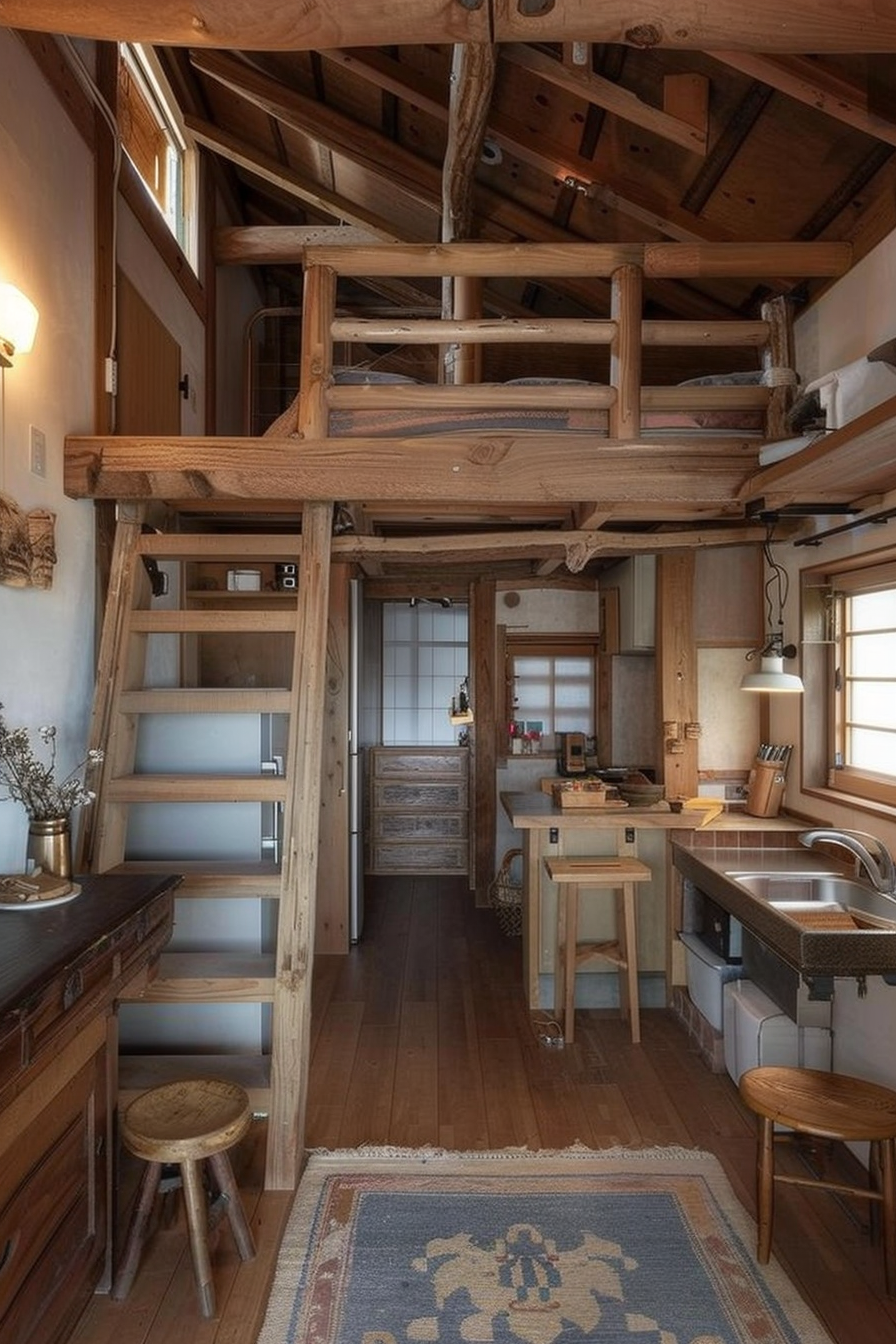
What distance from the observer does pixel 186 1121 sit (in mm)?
2025

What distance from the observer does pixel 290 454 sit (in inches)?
105

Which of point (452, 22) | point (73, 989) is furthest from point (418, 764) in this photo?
point (452, 22)

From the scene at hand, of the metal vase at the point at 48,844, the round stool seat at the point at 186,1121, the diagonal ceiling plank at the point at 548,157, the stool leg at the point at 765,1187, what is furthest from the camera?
the diagonal ceiling plank at the point at 548,157

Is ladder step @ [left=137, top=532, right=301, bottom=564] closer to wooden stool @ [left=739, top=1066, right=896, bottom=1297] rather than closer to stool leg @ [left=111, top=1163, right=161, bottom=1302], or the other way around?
stool leg @ [left=111, top=1163, right=161, bottom=1302]

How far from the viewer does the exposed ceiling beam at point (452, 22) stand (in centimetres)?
148

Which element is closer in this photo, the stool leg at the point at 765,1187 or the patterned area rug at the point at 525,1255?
the patterned area rug at the point at 525,1255

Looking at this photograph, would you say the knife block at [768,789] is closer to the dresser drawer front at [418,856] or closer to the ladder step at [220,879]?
the ladder step at [220,879]

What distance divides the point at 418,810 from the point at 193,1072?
3.75 meters

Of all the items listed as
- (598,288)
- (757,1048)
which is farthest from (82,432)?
(757,1048)

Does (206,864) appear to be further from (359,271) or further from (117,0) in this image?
(117,0)

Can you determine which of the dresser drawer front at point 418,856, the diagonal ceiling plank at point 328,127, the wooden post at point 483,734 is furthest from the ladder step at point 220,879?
the dresser drawer front at point 418,856

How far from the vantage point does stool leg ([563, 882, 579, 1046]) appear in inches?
138

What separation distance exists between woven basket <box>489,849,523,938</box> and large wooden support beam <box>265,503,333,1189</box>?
248 centimetres

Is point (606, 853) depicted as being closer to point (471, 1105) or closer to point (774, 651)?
point (774, 651)
